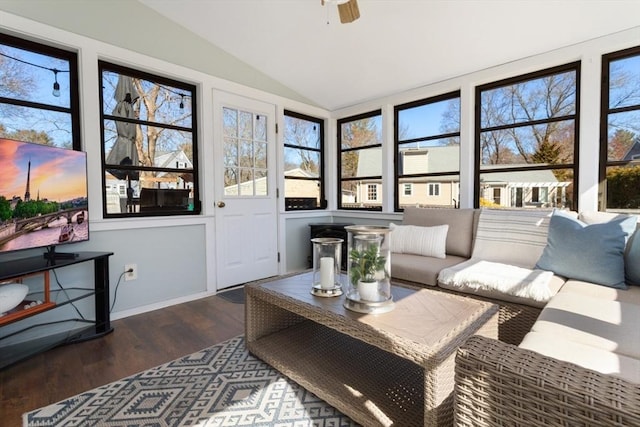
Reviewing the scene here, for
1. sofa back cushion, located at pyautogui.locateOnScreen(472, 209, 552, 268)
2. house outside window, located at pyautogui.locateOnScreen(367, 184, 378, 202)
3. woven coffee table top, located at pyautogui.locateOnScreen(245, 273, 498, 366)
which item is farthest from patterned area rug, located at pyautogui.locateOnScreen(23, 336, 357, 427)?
house outside window, located at pyautogui.locateOnScreen(367, 184, 378, 202)

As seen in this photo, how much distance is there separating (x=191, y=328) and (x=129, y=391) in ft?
2.64

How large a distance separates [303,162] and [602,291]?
10.9 feet

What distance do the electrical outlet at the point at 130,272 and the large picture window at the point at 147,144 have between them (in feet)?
1.47

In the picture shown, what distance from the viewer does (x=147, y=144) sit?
9.57 feet

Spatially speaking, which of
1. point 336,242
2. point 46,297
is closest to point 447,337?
point 336,242

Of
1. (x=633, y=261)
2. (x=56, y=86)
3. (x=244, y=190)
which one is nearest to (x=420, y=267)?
(x=633, y=261)

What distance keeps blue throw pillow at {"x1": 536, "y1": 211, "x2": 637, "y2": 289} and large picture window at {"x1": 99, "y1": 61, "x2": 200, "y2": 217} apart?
3.09 meters

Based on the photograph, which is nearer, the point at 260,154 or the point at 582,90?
the point at 582,90

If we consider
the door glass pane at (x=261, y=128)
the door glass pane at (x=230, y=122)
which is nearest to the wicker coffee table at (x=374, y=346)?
the door glass pane at (x=230, y=122)

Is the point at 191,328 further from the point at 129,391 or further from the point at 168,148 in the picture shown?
the point at 168,148

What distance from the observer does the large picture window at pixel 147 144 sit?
2701 mm

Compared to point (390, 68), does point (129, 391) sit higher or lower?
lower

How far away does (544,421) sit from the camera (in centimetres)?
76

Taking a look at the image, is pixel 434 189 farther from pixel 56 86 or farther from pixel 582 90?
pixel 56 86
